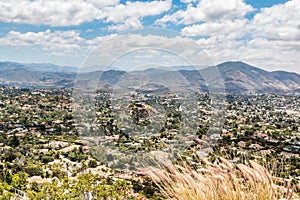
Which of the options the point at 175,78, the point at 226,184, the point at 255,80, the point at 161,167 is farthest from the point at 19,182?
the point at 255,80

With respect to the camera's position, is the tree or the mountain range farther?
the tree

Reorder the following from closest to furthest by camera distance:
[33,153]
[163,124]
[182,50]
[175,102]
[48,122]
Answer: [182,50] < [163,124] < [175,102] < [33,153] < [48,122]

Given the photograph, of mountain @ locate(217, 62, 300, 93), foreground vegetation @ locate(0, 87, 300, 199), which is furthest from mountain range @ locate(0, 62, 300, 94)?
foreground vegetation @ locate(0, 87, 300, 199)

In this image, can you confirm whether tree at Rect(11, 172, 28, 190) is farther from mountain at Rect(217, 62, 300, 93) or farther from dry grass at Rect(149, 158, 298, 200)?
mountain at Rect(217, 62, 300, 93)

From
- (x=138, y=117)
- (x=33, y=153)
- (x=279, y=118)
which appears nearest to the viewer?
(x=138, y=117)

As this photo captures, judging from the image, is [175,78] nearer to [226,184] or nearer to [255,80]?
[226,184]

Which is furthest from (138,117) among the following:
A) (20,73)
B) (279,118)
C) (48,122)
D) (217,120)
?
(20,73)

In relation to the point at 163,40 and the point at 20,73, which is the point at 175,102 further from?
the point at 20,73
